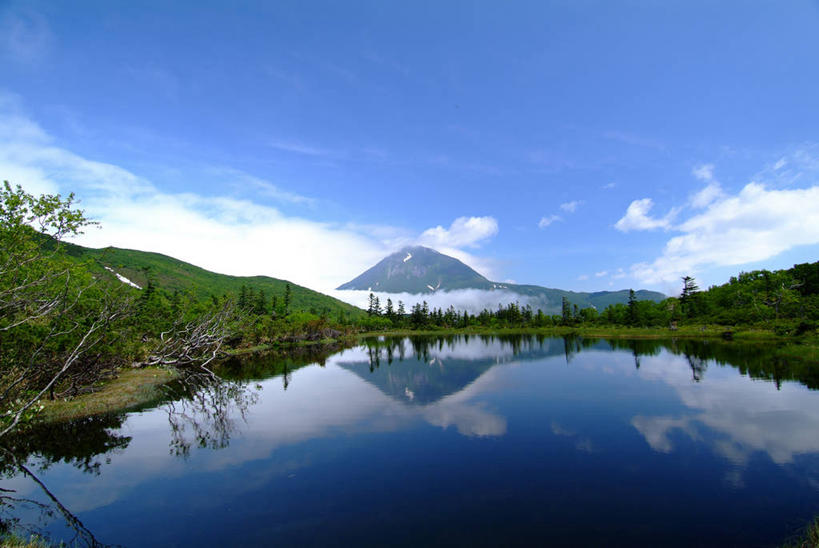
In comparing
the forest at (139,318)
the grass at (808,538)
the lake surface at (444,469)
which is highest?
the forest at (139,318)

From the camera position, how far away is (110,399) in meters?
31.3

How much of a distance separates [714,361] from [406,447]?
4722 centimetres

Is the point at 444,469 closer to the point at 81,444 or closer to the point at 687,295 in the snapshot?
the point at 81,444

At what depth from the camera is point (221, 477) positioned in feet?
55.5

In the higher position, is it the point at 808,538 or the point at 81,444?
the point at 808,538

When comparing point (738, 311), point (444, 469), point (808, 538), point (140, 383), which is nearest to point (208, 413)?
point (140, 383)

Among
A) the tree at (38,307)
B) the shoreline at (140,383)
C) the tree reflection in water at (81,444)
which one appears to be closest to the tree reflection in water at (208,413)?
the tree reflection in water at (81,444)

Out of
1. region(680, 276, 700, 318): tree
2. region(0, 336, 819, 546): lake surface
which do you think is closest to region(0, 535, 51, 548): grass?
region(0, 336, 819, 546): lake surface

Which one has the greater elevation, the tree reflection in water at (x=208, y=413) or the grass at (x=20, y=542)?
the grass at (x=20, y=542)

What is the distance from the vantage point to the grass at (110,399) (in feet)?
88.3

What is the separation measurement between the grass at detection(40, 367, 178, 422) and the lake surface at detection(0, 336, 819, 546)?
2.24 metres

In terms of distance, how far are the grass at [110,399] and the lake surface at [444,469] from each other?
88.2 inches

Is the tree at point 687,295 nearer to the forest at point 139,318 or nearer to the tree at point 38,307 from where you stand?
the forest at point 139,318

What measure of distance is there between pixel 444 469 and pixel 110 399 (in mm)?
30322
